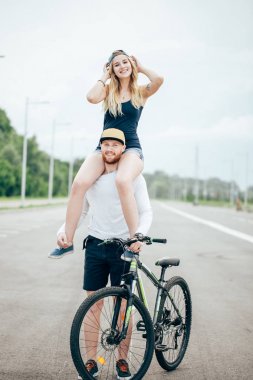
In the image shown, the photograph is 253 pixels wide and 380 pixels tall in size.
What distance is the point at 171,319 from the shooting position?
449 cm

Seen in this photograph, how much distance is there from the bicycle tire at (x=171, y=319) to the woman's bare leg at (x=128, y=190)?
2.33 feet

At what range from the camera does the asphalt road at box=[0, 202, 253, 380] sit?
4.46 meters

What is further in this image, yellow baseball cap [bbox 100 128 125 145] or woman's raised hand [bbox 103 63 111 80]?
woman's raised hand [bbox 103 63 111 80]

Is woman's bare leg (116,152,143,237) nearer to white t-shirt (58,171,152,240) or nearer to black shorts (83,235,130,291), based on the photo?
white t-shirt (58,171,152,240)

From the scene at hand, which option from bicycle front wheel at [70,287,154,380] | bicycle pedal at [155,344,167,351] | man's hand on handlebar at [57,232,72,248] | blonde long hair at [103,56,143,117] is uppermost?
blonde long hair at [103,56,143,117]

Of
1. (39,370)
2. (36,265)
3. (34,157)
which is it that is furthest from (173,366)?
(34,157)

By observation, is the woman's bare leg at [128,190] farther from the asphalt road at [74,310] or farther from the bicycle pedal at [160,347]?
the asphalt road at [74,310]

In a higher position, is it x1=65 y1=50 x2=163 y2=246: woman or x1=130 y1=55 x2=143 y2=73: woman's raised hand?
x1=130 y1=55 x2=143 y2=73: woman's raised hand

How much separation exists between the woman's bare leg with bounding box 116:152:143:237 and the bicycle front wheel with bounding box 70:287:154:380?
48 cm

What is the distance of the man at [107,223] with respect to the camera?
3953mm

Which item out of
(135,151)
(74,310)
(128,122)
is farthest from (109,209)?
(74,310)

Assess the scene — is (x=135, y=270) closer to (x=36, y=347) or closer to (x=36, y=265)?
(x=36, y=347)

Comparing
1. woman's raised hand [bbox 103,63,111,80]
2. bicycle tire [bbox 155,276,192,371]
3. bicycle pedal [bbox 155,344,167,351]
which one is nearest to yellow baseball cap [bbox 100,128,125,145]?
woman's raised hand [bbox 103,63,111,80]

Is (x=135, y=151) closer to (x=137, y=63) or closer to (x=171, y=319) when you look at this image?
(x=137, y=63)
